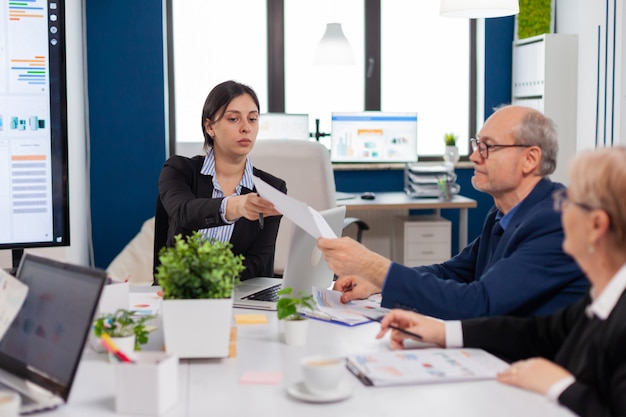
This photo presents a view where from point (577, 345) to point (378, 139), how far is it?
14.1ft

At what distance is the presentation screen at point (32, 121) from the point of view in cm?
217

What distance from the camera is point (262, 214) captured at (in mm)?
2375

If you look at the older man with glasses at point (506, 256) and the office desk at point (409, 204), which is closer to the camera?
the older man with glasses at point (506, 256)

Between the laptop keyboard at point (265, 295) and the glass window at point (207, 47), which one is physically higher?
the glass window at point (207, 47)

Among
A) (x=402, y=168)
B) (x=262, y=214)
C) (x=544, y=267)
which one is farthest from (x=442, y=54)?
(x=544, y=267)

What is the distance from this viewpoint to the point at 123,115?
563cm

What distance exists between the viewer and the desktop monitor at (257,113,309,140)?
218 inches

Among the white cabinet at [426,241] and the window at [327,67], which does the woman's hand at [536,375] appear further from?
the window at [327,67]

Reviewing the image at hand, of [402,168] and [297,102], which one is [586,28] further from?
[297,102]

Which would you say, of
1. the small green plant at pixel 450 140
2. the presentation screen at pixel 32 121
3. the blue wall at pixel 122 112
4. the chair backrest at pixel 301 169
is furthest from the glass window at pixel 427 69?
the presentation screen at pixel 32 121

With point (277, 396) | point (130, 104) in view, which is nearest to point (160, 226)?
point (277, 396)

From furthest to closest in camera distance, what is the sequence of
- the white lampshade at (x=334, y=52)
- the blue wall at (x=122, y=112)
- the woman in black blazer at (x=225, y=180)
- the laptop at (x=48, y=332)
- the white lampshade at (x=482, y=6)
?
the blue wall at (x=122, y=112)
the white lampshade at (x=334, y=52)
the white lampshade at (x=482, y=6)
the woman in black blazer at (x=225, y=180)
the laptop at (x=48, y=332)

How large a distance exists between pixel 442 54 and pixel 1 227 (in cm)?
478

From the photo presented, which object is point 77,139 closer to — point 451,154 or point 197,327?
point 451,154
